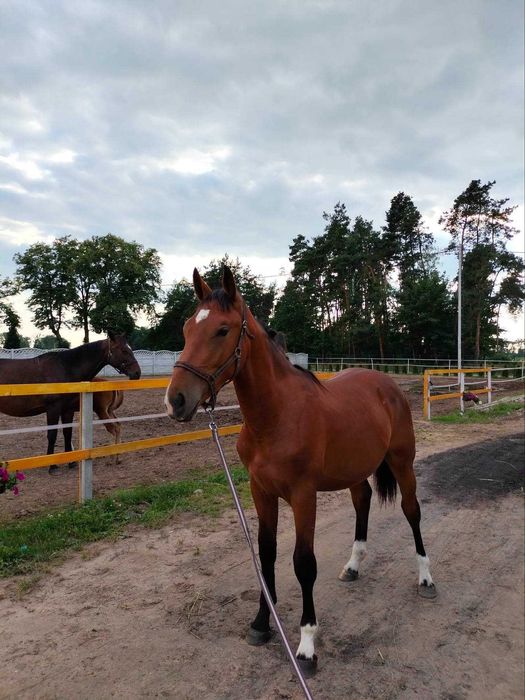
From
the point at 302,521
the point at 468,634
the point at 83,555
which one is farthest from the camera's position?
the point at 83,555

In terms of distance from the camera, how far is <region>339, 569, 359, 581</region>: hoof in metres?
3.16

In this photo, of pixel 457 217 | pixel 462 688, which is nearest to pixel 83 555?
pixel 462 688

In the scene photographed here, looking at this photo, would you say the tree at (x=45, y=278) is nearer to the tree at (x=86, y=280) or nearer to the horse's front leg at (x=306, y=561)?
the tree at (x=86, y=280)

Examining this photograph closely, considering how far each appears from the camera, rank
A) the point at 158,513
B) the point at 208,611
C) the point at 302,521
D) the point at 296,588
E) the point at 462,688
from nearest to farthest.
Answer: the point at 462,688 → the point at 302,521 → the point at 208,611 → the point at 296,588 → the point at 158,513

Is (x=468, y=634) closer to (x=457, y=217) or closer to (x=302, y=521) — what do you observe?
(x=302, y=521)

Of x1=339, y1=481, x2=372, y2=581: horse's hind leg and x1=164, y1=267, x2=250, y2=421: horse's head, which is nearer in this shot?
x1=164, y1=267, x2=250, y2=421: horse's head

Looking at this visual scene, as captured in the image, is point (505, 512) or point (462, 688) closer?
point (462, 688)

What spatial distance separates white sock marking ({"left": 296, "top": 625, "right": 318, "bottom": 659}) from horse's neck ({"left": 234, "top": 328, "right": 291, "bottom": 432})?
111 centimetres

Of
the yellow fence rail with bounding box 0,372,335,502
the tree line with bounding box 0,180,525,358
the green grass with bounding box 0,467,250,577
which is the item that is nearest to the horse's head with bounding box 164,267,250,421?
the green grass with bounding box 0,467,250,577

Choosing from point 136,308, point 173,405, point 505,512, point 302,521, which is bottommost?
point 505,512

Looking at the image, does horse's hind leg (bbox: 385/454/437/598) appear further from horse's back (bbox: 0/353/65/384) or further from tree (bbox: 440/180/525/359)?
tree (bbox: 440/180/525/359)

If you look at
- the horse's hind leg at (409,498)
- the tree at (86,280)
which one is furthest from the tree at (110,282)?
the horse's hind leg at (409,498)

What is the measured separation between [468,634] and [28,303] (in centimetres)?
4779

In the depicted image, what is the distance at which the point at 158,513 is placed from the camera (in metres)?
4.32
